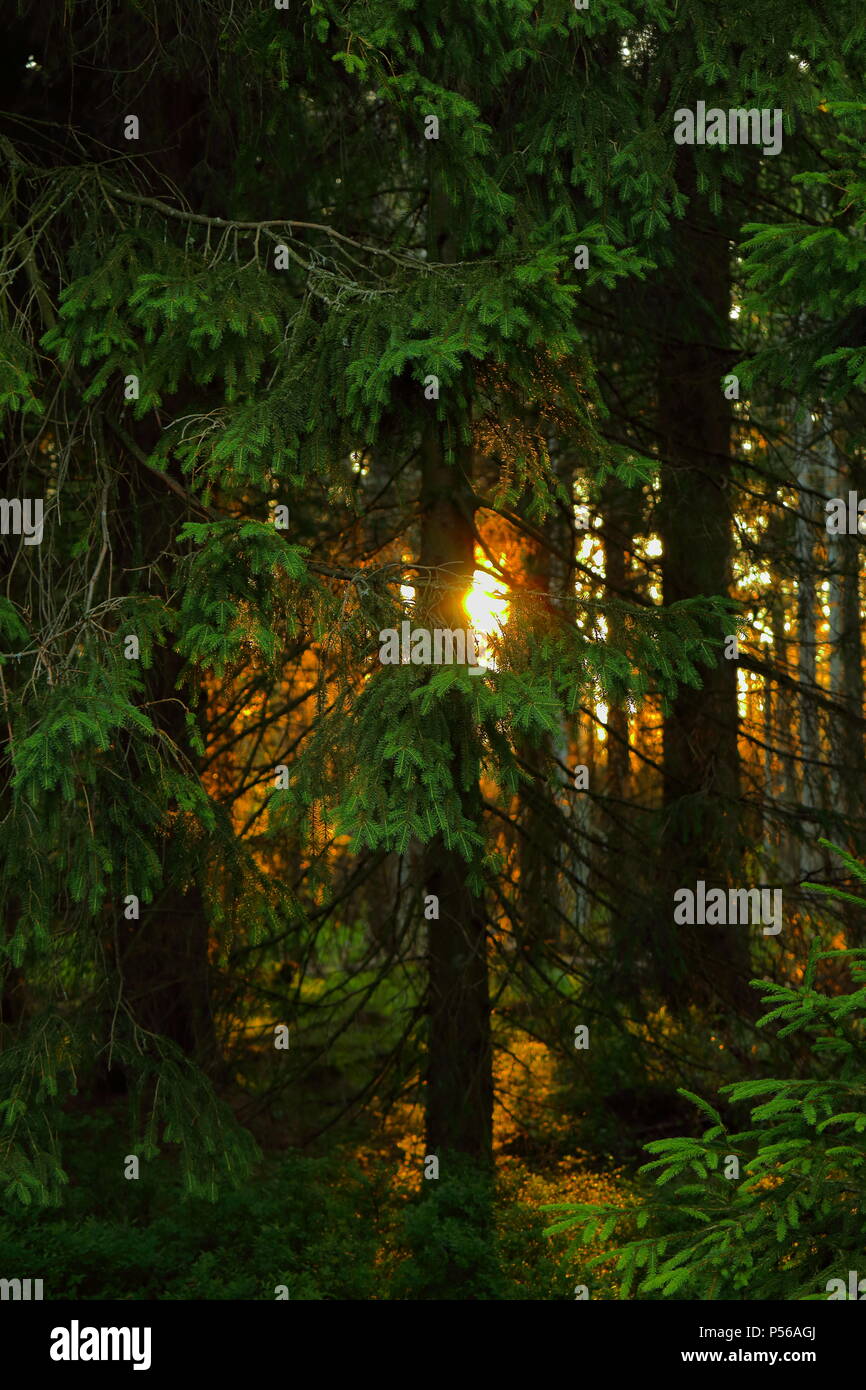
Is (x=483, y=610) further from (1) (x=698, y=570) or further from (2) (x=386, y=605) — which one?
(1) (x=698, y=570)

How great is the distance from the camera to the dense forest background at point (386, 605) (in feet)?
17.1

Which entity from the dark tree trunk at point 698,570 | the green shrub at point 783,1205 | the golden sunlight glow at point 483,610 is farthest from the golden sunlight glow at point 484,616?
the green shrub at point 783,1205

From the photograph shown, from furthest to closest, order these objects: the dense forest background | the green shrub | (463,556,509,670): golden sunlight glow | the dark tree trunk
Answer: the dark tree trunk, (463,556,509,670): golden sunlight glow, the dense forest background, the green shrub

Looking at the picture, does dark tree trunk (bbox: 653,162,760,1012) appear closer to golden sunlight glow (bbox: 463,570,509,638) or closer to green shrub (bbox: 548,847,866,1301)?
golden sunlight glow (bbox: 463,570,509,638)

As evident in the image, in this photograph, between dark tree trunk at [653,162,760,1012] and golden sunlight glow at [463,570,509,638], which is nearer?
golden sunlight glow at [463,570,509,638]

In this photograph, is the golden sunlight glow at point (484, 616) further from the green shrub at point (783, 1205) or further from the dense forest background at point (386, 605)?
the green shrub at point (783, 1205)

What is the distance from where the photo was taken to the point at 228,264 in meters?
5.98

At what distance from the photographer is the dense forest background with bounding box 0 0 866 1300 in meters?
5.20

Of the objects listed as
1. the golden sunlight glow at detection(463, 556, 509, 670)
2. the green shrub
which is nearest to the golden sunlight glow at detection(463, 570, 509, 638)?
the golden sunlight glow at detection(463, 556, 509, 670)

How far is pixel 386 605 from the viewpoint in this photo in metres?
5.91

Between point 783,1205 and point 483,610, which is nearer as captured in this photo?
point 783,1205

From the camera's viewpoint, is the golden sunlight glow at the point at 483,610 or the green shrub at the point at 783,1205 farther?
the golden sunlight glow at the point at 483,610

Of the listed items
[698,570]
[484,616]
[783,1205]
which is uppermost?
[698,570]

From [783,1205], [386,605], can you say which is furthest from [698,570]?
[783,1205]
